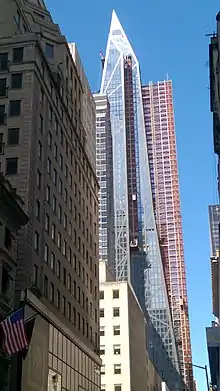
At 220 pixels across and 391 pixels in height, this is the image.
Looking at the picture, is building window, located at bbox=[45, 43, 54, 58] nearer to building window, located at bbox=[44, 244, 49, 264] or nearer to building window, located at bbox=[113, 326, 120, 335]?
building window, located at bbox=[44, 244, 49, 264]

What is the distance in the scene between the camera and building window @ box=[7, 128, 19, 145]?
6400 cm

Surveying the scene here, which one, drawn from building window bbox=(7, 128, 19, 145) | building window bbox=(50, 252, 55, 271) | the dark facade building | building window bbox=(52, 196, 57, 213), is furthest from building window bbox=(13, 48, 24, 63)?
building window bbox=(50, 252, 55, 271)

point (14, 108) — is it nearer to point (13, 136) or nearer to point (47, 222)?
point (13, 136)

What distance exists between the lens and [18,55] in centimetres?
6938

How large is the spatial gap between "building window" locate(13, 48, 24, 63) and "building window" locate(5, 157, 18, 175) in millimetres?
12942

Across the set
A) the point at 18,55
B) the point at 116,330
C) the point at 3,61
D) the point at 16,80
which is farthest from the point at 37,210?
the point at 116,330

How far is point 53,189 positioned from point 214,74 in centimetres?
2599

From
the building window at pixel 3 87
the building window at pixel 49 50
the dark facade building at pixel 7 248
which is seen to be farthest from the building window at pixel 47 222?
the building window at pixel 49 50

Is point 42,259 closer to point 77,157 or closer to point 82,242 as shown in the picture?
point 82,242

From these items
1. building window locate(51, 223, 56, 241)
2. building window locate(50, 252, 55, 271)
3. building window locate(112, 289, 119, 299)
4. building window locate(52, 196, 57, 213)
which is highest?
building window locate(112, 289, 119, 299)

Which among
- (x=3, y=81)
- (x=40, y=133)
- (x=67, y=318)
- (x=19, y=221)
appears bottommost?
(x=67, y=318)

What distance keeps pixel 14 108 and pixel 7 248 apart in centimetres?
1924

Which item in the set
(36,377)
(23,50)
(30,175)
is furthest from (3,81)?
(36,377)

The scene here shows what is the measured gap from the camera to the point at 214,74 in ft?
258
